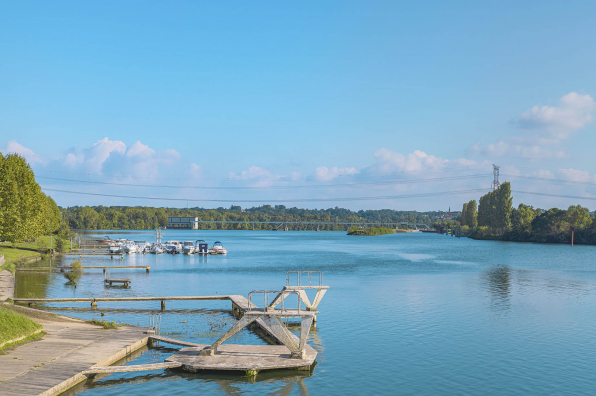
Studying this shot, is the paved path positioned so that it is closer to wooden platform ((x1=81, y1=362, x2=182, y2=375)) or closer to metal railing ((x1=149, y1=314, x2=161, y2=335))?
metal railing ((x1=149, y1=314, x2=161, y2=335))

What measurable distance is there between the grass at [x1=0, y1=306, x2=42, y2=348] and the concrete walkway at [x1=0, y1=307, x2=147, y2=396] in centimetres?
81

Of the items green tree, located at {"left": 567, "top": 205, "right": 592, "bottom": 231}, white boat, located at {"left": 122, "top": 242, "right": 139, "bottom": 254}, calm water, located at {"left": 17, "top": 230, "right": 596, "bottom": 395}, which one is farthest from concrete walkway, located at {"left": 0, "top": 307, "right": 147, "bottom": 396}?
green tree, located at {"left": 567, "top": 205, "right": 592, "bottom": 231}

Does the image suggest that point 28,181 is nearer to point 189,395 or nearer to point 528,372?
point 189,395

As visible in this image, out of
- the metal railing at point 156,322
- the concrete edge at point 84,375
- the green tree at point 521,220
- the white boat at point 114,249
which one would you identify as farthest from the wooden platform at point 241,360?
the green tree at point 521,220

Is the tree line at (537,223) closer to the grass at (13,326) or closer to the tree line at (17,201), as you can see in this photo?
the tree line at (17,201)

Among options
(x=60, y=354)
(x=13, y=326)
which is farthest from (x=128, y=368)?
(x=13, y=326)

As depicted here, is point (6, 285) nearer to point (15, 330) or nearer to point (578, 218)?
point (15, 330)

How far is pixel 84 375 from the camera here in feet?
69.7

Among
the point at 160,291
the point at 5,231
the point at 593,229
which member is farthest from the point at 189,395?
the point at 593,229

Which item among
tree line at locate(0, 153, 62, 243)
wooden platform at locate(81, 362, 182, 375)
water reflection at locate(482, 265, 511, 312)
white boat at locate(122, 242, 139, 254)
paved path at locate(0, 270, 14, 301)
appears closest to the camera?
wooden platform at locate(81, 362, 182, 375)

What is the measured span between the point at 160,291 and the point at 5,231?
27986 millimetres

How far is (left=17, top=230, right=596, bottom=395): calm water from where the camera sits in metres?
22.7

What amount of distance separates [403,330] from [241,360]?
45.6ft

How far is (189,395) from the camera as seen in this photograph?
69.2 feet
